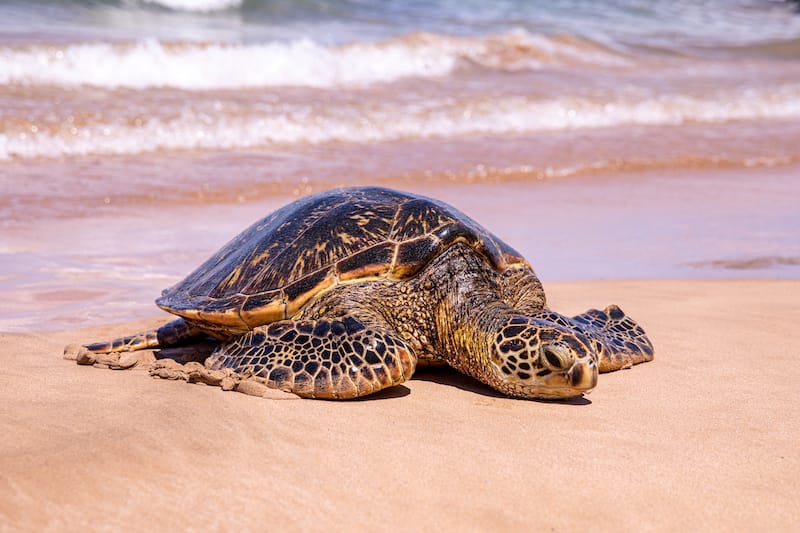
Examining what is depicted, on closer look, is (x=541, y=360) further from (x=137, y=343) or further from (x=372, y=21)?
(x=372, y=21)

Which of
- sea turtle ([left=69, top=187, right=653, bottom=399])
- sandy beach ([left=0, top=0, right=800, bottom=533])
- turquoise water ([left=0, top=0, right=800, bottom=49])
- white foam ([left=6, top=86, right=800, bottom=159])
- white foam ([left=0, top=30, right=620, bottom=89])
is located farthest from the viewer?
turquoise water ([left=0, top=0, right=800, bottom=49])

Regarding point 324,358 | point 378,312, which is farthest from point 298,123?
point 324,358

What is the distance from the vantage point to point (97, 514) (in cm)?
264

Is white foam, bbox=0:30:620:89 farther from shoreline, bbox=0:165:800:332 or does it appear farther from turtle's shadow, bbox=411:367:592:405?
turtle's shadow, bbox=411:367:592:405

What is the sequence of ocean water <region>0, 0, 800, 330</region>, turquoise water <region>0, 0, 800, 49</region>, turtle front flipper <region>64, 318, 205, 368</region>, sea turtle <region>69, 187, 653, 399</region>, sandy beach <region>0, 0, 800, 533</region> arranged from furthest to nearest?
turquoise water <region>0, 0, 800, 49</region> < ocean water <region>0, 0, 800, 330</region> < turtle front flipper <region>64, 318, 205, 368</region> < sea turtle <region>69, 187, 653, 399</region> < sandy beach <region>0, 0, 800, 533</region>

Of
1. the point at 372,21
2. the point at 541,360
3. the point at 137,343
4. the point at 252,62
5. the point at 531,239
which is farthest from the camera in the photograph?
the point at 372,21

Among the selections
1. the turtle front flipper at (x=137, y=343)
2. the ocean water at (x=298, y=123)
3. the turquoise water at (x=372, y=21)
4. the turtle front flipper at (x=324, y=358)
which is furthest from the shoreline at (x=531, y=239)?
the turquoise water at (x=372, y=21)

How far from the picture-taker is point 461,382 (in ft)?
14.9

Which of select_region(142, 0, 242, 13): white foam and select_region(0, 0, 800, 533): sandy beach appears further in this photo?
select_region(142, 0, 242, 13): white foam

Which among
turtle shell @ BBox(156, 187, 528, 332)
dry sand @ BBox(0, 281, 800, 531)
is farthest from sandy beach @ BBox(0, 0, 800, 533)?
turtle shell @ BBox(156, 187, 528, 332)

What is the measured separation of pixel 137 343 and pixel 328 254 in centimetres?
127

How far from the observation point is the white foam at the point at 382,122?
440 inches

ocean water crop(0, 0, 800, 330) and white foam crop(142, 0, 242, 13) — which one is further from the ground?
white foam crop(142, 0, 242, 13)

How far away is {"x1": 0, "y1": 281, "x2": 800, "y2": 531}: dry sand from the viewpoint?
2803mm
